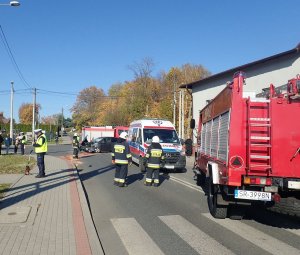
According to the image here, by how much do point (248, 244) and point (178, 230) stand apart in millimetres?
1407

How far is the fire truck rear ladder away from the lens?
7391 mm

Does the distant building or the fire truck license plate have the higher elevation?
the distant building

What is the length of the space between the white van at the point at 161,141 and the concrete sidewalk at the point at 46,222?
6.30m

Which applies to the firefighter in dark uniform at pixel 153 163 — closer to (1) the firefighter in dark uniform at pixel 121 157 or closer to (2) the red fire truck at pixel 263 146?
(1) the firefighter in dark uniform at pixel 121 157

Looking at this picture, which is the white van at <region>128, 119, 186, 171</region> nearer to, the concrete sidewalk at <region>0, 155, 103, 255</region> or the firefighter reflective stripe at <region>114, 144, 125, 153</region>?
the firefighter reflective stripe at <region>114, 144, 125, 153</region>

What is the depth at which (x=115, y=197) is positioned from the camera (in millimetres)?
11352

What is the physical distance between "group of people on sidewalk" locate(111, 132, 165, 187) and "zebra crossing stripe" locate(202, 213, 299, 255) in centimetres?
507

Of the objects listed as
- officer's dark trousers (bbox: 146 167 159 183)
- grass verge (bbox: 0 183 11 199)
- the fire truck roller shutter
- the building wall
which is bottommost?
grass verge (bbox: 0 183 11 199)

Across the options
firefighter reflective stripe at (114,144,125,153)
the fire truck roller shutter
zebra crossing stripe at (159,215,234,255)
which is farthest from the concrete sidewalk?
the fire truck roller shutter

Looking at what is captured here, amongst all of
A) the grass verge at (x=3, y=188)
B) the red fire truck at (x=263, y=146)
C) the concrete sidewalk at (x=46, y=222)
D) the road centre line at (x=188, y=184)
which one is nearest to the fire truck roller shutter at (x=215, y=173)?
the red fire truck at (x=263, y=146)

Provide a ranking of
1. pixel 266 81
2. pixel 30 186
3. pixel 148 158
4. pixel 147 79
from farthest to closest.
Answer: pixel 147 79 < pixel 266 81 < pixel 148 158 < pixel 30 186

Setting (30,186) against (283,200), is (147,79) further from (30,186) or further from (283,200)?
(283,200)

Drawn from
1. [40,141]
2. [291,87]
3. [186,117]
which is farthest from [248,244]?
[186,117]

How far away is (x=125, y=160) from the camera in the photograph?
1319cm
